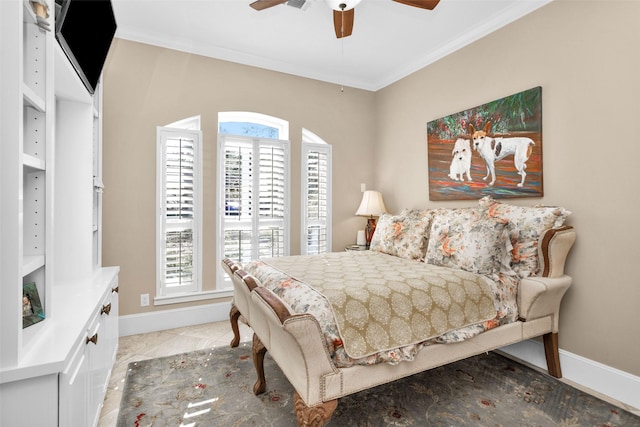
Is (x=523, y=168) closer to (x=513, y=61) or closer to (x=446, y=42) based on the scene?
(x=513, y=61)

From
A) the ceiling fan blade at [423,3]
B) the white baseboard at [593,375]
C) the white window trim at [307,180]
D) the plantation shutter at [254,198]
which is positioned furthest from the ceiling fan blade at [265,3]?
the white baseboard at [593,375]

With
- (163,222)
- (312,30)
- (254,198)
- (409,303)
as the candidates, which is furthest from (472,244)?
(163,222)

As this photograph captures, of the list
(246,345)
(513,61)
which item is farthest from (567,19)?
(246,345)

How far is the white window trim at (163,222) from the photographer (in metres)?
3.32

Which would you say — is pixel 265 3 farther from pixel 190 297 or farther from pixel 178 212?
pixel 190 297

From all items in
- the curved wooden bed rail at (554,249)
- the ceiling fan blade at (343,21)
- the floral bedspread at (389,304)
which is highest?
the ceiling fan blade at (343,21)

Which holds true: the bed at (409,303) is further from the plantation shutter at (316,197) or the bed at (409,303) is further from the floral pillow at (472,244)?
the plantation shutter at (316,197)

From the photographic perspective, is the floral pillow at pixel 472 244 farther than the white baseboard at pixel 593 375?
Yes

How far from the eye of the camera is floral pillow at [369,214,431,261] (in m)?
3.03

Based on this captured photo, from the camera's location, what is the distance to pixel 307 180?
4102 millimetres

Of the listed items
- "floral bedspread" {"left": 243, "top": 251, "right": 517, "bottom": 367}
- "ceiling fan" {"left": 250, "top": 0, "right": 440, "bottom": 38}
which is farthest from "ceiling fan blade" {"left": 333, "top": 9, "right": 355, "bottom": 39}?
"floral bedspread" {"left": 243, "top": 251, "right": 517, "bottom": 367}

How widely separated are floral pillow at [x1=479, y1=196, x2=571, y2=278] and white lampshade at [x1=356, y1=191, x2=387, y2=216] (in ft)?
5.73

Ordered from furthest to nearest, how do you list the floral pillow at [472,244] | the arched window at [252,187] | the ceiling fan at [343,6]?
the arched window at [252,187] < the floral pillow at [472,244] < the ceiling fan at [343,6]

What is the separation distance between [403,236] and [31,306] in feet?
8.94
